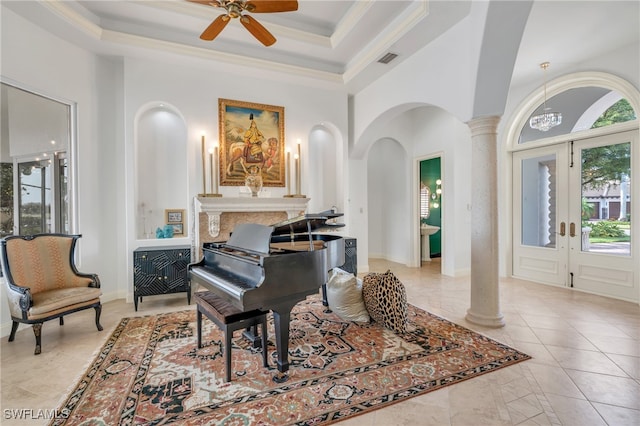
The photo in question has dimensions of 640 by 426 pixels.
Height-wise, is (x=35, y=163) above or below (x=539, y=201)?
above

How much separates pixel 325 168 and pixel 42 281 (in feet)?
15.0

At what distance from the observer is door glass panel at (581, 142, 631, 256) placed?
4.22m

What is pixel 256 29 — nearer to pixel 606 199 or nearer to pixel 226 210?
pixel 226 210

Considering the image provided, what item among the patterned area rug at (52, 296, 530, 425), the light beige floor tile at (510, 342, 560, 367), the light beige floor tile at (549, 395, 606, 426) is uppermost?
the patterned area rug at (52, 296, 530, 425)

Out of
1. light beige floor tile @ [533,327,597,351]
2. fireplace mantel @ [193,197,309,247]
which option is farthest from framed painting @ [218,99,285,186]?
light beige floor tile @ [533,327,597,351]

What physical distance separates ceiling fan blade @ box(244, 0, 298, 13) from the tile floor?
138 inches

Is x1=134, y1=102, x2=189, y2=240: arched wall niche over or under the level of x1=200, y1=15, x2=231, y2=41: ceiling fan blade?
under

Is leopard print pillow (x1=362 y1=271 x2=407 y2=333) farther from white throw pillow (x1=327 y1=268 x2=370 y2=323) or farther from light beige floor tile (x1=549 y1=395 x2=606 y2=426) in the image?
light beige floor tile (x1=549 y1=395 x2=606 y2=426)

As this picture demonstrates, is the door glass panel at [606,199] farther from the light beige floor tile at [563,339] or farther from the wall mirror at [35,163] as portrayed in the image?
the wall mirror at [35,163]

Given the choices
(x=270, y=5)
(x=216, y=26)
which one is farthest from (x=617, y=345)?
(x=216, y=26)

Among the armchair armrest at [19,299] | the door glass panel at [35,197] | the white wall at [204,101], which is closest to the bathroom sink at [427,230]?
the white wall at [204,101]

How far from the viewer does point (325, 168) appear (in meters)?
6.07

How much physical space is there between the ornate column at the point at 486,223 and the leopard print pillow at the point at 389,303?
37.3 inches

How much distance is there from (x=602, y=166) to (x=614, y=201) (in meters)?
0.55
